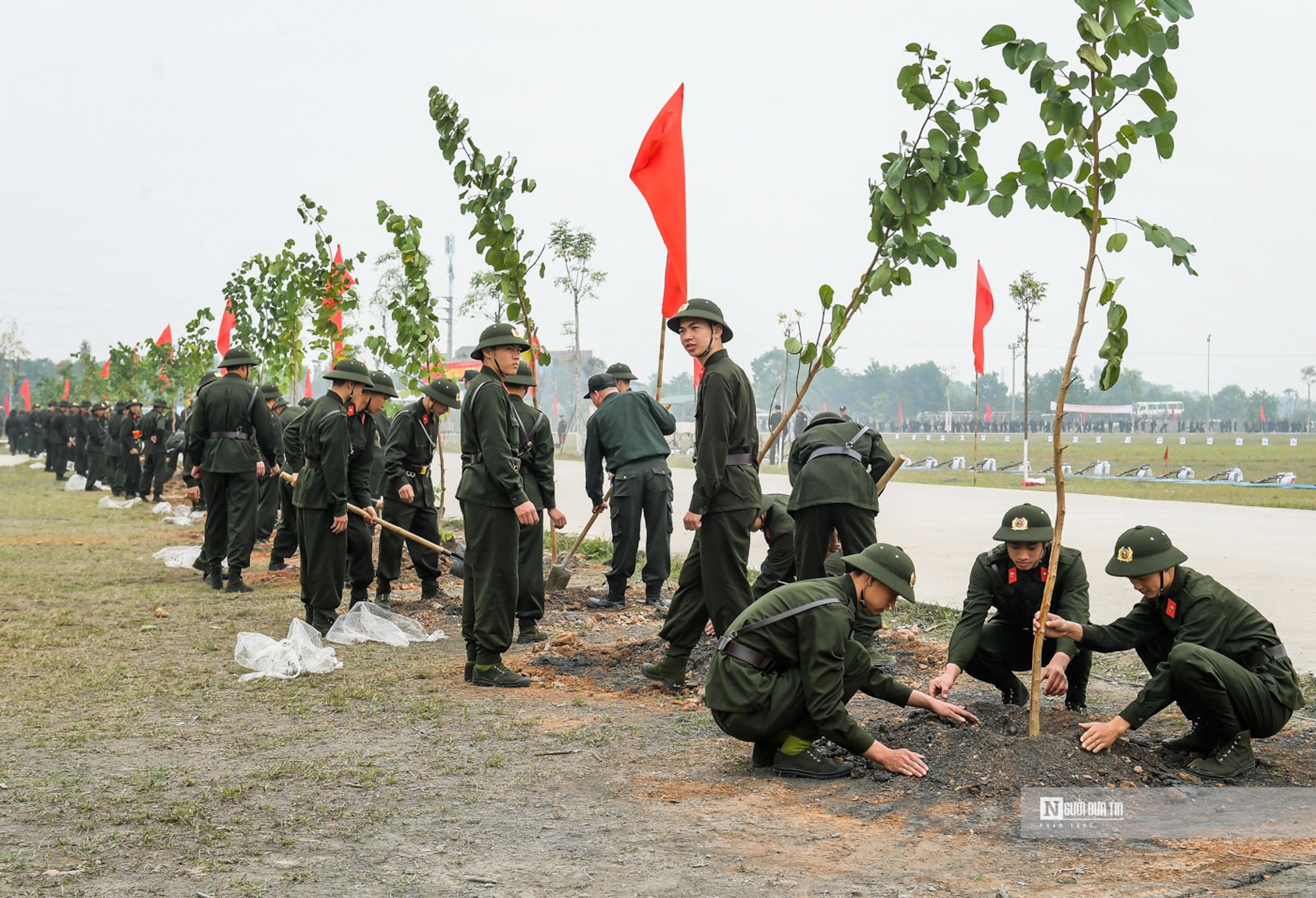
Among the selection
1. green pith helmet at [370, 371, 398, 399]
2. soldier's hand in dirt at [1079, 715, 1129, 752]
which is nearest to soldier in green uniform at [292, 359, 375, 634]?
green pith helmet at [370, 371, 398, 399]

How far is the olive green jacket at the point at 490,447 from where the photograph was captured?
22.9ft

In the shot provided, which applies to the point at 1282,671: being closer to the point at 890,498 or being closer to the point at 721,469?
the point at 721,469

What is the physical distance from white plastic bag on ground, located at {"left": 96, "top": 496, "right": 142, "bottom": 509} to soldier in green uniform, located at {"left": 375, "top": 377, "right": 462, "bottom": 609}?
1290 cm

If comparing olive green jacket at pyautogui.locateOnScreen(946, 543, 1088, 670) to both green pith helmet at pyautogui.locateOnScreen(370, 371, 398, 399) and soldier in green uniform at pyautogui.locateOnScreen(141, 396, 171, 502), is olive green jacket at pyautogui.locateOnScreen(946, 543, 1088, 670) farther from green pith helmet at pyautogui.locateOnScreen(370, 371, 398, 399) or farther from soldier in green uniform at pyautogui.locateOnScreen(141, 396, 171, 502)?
soldier in green uniform at pyautogui.locateOnScreen(141, 396, 171, 502)

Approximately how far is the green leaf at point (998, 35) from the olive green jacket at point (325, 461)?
5620 millimetres

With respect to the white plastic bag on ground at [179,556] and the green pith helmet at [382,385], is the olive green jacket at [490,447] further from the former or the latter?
the white plastic bag on ground at [179,556]

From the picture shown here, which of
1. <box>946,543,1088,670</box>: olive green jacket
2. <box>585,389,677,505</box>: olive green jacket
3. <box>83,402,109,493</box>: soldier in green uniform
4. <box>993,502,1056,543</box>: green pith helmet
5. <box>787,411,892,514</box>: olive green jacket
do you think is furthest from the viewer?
<box>83,402,109,493</box>: soldier in green uniform

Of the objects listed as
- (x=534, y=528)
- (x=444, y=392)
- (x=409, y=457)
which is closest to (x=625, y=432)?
(x=444, y=392)

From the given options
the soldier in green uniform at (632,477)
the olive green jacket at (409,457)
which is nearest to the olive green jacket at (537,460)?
the soldier in green uniform at (632,477)

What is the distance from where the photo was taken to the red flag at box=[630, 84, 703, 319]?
29.8ft

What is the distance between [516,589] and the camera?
7109 mm

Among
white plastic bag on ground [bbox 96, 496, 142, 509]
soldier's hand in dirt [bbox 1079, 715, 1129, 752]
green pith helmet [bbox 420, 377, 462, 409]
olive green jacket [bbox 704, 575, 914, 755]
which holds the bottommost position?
white plastic bag on ground [bbox 96, 496, 142, 509]

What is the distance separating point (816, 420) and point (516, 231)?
14.2ft

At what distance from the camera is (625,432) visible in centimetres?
1029
